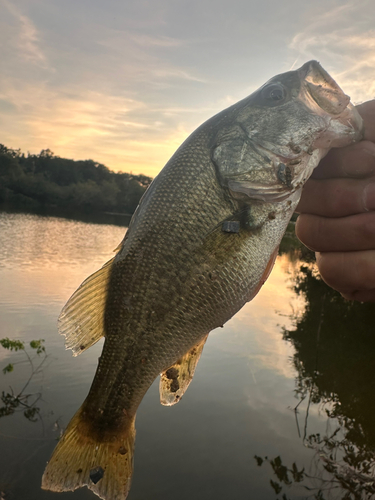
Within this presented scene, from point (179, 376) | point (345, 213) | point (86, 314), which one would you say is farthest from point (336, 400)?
point (86, 314)

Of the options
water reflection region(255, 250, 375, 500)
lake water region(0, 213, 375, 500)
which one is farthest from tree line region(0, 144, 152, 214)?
lake water region(0, 213, 375, 500)

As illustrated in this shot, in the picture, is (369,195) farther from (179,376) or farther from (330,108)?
(179,376)

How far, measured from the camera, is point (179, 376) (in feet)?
7.97

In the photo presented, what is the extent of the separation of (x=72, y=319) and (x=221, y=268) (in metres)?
0.98

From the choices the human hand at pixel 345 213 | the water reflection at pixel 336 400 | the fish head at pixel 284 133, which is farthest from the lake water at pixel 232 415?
the fish head at pixel 284 133

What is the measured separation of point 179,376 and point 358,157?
1.73 m

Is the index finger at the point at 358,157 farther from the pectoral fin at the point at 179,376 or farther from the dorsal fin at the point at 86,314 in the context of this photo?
the dorsal fin at the point at 86,314

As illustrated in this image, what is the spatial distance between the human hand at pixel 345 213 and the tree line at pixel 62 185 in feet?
254

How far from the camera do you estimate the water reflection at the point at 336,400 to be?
7125mm

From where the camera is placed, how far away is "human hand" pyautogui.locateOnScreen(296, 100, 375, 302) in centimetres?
220

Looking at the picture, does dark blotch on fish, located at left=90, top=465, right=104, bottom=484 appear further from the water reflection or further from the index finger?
the water reflection

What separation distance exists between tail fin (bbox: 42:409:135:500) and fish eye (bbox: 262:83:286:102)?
2257 mm

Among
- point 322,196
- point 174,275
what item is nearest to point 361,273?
point 322,196

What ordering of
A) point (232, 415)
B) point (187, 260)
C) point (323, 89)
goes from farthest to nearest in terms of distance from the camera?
1. point (232, 415)
2. point (323, 89)
3. point (187, 260)
